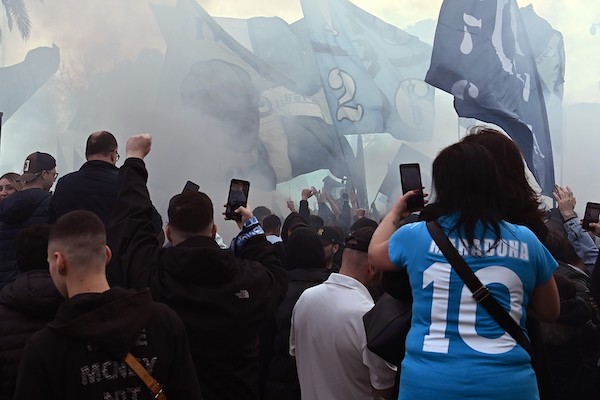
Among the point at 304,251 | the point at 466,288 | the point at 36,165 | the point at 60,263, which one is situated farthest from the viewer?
the point at 36,165

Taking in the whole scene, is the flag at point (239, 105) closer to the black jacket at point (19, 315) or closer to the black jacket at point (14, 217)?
the black jacket at point (14, 217)

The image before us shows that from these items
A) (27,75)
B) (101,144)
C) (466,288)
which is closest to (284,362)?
(101,144)

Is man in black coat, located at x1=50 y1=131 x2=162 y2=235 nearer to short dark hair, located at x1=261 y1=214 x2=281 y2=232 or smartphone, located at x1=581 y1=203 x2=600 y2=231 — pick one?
short dark hair, located at x1=261 y1=214 x2=281 y2=232

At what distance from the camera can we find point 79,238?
6.55ft

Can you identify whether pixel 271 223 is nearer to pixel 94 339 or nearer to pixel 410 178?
pixel 410 178

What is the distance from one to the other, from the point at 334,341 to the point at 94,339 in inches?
53.1

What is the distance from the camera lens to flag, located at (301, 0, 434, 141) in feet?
34.3

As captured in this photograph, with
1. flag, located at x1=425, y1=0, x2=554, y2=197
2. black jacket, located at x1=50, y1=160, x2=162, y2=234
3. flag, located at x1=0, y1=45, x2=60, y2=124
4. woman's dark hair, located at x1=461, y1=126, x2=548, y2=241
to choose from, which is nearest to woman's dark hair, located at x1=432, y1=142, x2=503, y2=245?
woman's dark hair, located at x1=461, y1=126, x2=548, y2=241

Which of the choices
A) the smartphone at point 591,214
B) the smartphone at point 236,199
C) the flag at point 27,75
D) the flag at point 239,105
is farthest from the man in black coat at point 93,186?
the flag at point 239,105

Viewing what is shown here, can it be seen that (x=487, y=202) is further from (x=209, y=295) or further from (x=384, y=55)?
(x=384, y=55)

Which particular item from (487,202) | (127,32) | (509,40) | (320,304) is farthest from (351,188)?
(487,202)

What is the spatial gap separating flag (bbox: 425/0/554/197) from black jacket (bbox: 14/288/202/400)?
295 inches

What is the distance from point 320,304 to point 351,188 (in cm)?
A: 739

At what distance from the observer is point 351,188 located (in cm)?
1046
